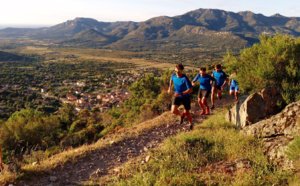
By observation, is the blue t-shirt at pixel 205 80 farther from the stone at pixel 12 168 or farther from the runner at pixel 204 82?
the stone at pixel 12 168

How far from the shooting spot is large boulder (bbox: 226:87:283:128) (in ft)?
18.2

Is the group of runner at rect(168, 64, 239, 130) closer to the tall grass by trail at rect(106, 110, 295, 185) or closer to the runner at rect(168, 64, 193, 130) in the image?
the runner at rect(168, 64, 193, 130)

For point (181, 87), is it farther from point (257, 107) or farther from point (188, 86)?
point (257, 107)

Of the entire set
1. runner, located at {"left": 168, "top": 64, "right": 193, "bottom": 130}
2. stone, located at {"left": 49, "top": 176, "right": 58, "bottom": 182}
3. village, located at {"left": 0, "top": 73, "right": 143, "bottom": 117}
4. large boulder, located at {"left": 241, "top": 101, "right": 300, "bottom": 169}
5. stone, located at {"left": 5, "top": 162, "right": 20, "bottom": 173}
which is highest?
runner, located at {"left": 168, "top": 64, "right": 193, "bottom": 130}

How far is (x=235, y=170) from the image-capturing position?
143 inches

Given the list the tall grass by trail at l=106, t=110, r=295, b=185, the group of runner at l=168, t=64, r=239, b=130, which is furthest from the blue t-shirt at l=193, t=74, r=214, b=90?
the tall grass by trail at l=106, t=110, r=295, b=185

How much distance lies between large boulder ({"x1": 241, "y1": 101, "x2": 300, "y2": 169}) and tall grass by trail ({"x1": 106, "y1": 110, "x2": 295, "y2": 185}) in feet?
0.64

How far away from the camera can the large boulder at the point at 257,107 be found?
18.2 ft

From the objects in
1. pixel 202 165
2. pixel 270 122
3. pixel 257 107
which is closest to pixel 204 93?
pixel 257 107

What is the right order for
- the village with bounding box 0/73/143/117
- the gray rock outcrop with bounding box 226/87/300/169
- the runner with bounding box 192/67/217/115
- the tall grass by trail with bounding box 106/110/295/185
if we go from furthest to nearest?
the village with bounding box 0/73/143/117 < the runner with bounding box 192/67/217/115 < the gray rock outcrop with bounding box 226/87/300/169 < the tall grass by trail with bounding box 106/110/295/185

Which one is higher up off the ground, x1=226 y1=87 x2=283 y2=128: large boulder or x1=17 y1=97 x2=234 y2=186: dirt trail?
x1=226 y1=87 x2=283 y2=128: large boulder

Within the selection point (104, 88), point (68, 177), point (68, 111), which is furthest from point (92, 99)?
point (68, 177)

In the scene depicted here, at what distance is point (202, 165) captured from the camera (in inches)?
160

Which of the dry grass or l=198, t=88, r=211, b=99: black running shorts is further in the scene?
l=198, t=88, r=211, b=99: black running shorts
